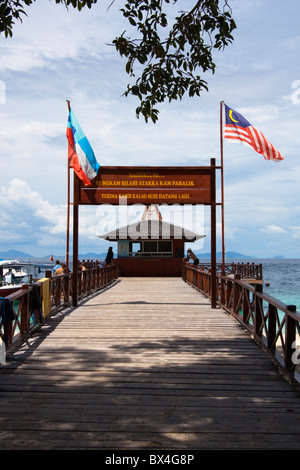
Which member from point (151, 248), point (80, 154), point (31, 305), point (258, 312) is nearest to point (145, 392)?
point (258, 312)

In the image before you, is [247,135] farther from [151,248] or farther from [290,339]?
[151,248]

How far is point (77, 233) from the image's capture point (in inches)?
489

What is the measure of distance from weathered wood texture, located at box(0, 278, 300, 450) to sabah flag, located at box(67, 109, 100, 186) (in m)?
5.12

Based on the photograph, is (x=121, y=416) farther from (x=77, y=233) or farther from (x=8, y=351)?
(x=77, y=233)

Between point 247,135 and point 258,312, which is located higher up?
point 247,135

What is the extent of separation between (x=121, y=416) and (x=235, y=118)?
531 inches

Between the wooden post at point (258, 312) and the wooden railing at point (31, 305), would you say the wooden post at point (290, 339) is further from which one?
the wooden railing at point (31, 305)

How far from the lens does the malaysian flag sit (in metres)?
14.3

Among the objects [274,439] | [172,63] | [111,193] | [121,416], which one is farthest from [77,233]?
[274,439]

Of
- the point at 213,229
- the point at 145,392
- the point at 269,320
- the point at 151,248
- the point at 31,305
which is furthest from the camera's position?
the point at 151,248

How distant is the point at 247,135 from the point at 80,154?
21.0 feet

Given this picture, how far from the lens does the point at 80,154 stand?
12.3 meters

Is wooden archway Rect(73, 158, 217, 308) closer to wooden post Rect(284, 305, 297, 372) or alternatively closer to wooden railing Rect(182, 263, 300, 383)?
wooden railing Rect(182, 263, 300, 383)

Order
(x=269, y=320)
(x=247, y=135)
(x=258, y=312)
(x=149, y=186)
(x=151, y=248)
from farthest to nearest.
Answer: (x=151, y=248) < (x=247, y=135) < (x=149, y=186) < (x=258, y=312) < (x=269, y=320)
